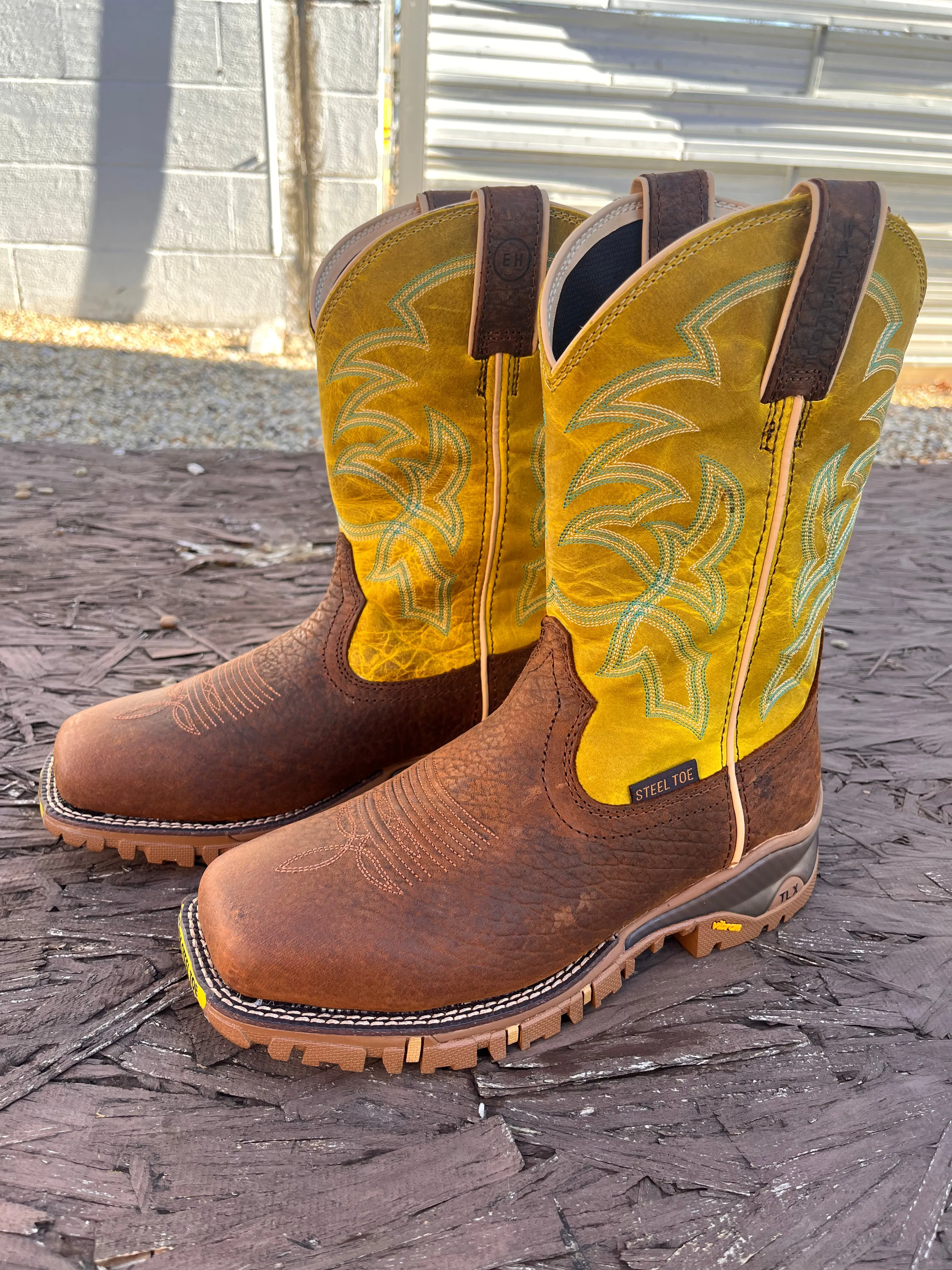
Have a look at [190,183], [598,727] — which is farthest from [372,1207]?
[190,183]

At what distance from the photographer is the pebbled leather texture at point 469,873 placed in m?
1.03

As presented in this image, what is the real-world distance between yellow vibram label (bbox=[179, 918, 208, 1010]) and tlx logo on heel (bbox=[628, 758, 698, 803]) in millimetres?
521

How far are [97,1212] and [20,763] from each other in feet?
2.82

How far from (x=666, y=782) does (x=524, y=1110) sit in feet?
1.26

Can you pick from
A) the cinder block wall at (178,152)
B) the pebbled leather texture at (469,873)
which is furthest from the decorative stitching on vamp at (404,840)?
the cinder block wall at (178,152)

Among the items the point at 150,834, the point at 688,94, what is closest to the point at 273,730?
the point at 150,834

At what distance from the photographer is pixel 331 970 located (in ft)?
3.35

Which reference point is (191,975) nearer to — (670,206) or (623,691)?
(623,691)

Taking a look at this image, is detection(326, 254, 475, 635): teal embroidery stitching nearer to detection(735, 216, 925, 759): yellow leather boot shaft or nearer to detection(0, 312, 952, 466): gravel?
detection(735, 216, 925, 759): yellow leather boot shaft

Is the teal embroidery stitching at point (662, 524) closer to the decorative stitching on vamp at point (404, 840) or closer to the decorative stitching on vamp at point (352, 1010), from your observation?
the decorative stitching on vamp at point (404, 840)

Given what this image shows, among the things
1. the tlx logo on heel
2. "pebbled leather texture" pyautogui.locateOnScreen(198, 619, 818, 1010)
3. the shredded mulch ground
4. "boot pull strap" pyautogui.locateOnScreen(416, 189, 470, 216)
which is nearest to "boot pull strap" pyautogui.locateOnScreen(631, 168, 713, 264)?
"boot pull strap" pyautogui.locateOnScreen(416, 189, 470, 216)

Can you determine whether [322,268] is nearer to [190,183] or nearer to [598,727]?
[598,727]

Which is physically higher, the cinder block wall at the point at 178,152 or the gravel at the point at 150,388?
the cinder block wall at the point at 178,152

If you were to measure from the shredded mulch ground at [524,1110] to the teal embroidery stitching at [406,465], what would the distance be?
52 cm
